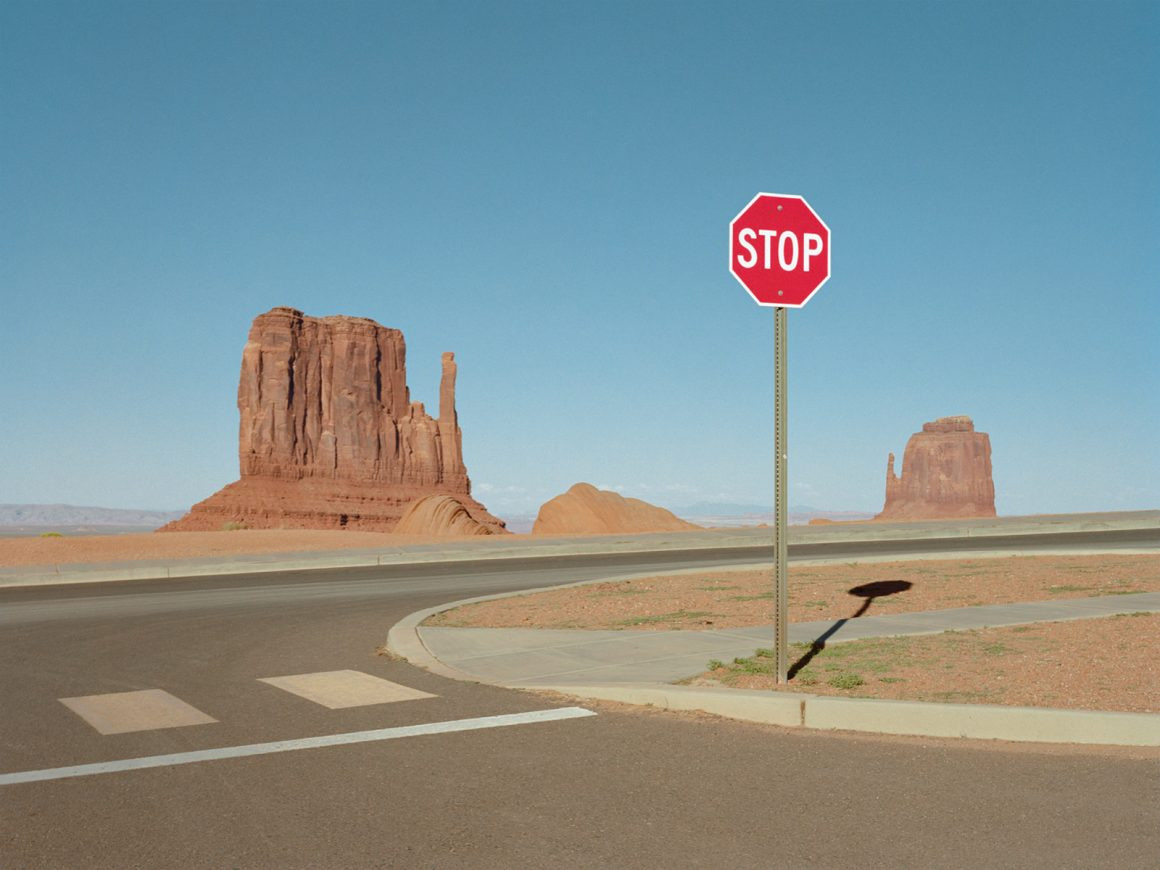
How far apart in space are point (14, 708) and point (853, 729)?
20.7 ft

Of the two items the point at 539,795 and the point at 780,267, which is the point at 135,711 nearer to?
the point at 539,795

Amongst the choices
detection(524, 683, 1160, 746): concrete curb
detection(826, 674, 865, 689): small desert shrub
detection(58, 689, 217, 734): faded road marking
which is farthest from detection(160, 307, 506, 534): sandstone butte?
detection(524, 683, 1160, 746): concrete curb

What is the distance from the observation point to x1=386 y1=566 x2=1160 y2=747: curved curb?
6.07 m

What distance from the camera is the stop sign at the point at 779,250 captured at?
7.25m

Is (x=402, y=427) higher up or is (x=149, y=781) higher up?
(x=402, y=427)

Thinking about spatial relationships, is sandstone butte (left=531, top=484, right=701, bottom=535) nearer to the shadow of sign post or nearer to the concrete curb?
the shadow of sign post

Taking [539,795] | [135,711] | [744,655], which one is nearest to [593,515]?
[744,655]

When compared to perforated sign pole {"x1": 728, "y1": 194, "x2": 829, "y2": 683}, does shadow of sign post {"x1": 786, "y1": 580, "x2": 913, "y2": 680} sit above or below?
below

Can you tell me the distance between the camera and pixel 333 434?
110188mm

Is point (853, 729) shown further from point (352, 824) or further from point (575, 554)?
point (575, 554)

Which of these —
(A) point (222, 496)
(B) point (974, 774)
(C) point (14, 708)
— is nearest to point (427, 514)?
(C) point (14, 708)

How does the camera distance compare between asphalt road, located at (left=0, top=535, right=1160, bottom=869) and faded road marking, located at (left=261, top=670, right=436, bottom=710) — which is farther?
faded road marking, located at (left=261, top=670, right=436, bottom=710)

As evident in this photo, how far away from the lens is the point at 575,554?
28516 mm

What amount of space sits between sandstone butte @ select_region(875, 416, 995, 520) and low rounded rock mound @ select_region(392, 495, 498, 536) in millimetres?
126253
